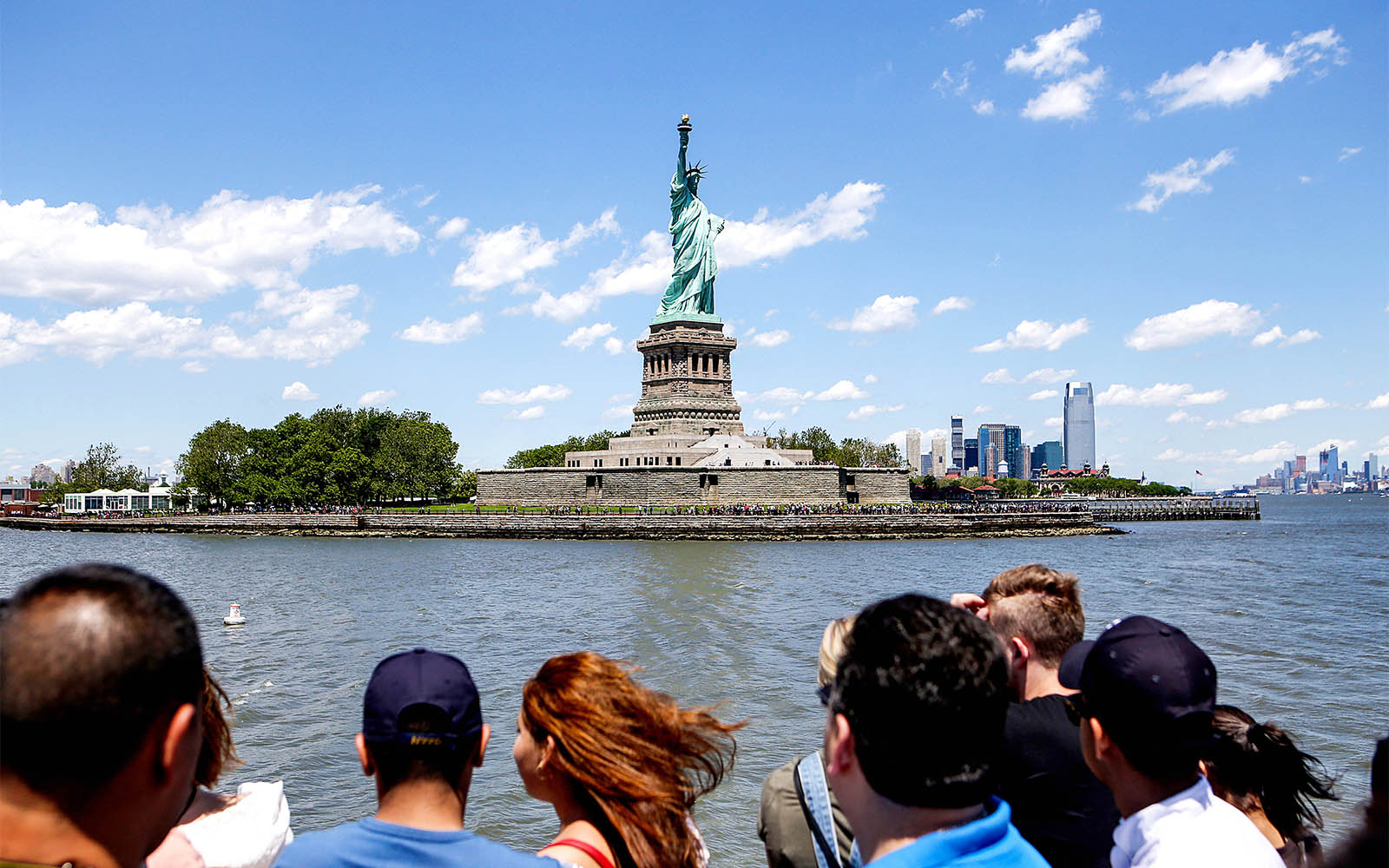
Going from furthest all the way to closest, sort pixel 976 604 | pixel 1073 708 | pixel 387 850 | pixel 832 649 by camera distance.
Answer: pixel 976 604, pixel 1073 708, pixel 832 649, pixel 387 850

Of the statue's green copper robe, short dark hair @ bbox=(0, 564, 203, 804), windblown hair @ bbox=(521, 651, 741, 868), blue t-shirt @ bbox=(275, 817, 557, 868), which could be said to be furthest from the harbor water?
the statue's green copper robe

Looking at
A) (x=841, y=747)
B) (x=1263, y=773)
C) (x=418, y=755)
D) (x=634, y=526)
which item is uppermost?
(x=841, y=747)

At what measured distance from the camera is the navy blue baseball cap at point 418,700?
2725 millimetres

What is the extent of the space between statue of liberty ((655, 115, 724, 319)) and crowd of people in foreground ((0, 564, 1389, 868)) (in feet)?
207

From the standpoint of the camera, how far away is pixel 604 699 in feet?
10.3

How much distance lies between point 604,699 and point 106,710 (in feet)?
4.93

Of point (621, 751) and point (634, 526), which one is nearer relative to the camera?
point (621, 751)

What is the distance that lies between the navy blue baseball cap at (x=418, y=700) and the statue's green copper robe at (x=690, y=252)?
63715 millimetres

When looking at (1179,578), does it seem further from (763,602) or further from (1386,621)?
(763,602)

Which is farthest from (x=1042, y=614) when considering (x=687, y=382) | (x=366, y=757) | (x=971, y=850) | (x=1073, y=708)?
(x=687, y=382)

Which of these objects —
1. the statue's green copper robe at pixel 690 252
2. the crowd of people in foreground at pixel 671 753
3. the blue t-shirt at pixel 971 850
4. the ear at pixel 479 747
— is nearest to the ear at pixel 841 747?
the crowd of people in foreground at pixel 671 753

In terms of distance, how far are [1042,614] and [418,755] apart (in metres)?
2.34

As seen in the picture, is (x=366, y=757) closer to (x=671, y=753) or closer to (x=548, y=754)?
(x=548, y=754)

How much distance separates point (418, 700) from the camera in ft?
8.93
